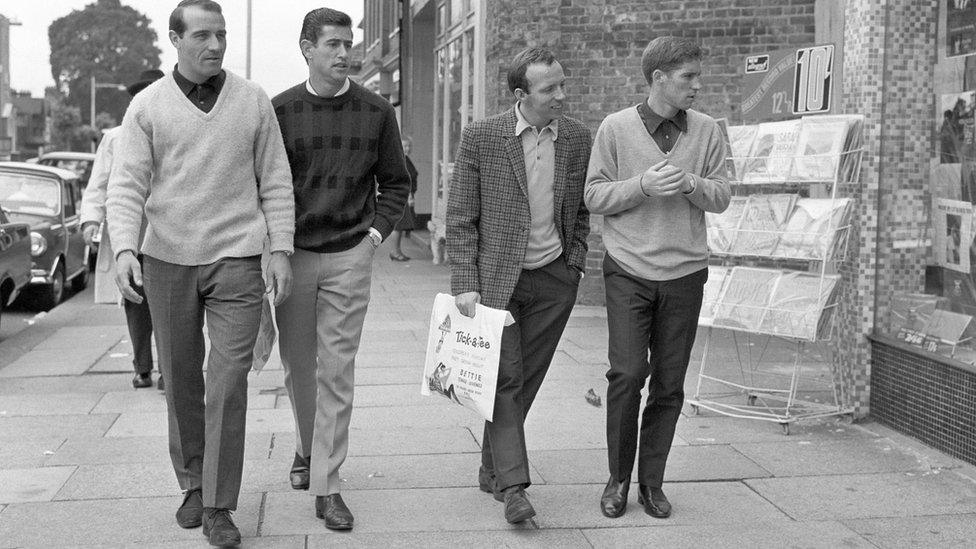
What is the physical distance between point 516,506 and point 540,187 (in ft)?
4.14

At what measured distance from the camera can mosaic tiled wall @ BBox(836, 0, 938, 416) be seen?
6.61 metres

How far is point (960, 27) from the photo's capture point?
631 cm

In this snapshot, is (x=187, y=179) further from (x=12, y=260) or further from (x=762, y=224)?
(x=12, y=260)

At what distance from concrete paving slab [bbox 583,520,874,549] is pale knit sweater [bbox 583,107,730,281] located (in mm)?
1004

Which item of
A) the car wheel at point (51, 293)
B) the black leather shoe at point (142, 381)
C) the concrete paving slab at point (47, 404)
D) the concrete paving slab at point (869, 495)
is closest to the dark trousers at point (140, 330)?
the black leather shoe at point (142, 381)

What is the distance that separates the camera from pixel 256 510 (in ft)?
16.6

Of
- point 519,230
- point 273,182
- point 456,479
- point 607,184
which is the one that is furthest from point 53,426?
point 607,184

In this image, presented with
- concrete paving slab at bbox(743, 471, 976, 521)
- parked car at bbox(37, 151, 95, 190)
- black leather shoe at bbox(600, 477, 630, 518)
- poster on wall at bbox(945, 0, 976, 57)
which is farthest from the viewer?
parked car at bbox(37, 151, 95, 190)

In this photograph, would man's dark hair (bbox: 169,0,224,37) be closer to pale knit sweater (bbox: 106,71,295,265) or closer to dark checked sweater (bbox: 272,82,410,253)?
pale knit sweater (bbox: 106,71,295,265)

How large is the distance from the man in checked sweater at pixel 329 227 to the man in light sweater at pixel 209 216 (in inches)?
6.9

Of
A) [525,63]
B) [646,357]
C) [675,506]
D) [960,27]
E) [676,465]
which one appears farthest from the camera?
[960,27]

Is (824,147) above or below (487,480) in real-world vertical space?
above

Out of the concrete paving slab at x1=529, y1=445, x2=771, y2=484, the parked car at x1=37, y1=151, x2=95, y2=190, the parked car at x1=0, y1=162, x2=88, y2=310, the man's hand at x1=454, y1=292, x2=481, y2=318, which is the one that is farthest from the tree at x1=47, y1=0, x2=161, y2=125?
the man's hand at x1=454, y1=292, x2=481, y2=318

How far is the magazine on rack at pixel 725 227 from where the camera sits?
271 inches
